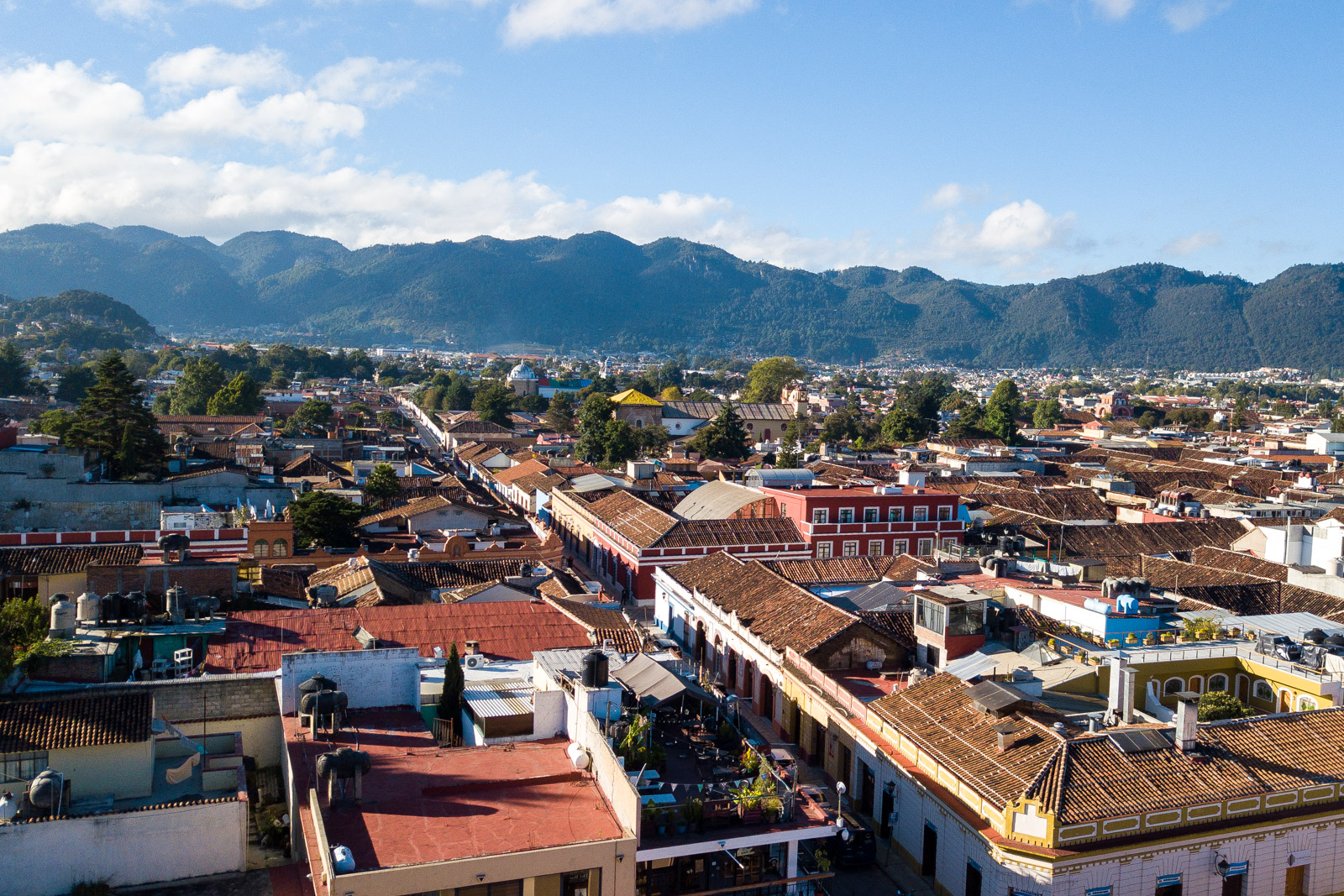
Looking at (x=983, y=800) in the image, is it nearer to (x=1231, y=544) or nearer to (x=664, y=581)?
(x=664, y=581)

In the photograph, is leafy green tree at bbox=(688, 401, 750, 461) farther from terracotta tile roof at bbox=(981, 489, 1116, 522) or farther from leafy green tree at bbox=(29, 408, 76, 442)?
leafy green tree at bbox=(29, 408, 76, 442)

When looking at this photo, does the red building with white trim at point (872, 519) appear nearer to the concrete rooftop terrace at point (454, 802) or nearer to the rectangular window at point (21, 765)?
the concrete rooftop terrace at point (454, 802)

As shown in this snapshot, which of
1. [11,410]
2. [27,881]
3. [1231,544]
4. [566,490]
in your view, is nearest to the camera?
[27,881]

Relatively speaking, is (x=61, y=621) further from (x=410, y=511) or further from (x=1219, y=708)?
(x=410, y=511)

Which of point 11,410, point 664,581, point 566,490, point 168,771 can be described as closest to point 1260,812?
point 168,771

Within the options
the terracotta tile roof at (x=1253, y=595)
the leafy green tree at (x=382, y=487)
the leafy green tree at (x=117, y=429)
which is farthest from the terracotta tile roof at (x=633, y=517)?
the leafy green tree at (x=117, y=429)

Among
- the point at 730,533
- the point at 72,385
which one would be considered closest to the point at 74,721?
the point at 730,533
